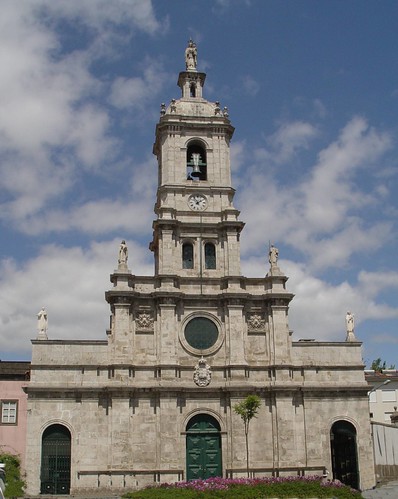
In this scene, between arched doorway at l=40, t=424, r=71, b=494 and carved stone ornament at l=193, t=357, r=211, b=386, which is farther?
carved stone ornament at l=193, t=357, r=211, b=386

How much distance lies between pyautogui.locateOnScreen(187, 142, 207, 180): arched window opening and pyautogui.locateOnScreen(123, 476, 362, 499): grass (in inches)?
887

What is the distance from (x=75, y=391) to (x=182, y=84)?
82.4 feet

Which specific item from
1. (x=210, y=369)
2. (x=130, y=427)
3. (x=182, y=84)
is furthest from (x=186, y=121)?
(x=130, y=427)

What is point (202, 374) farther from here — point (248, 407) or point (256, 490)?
point (256, 490)

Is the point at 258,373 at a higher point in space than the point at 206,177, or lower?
lower

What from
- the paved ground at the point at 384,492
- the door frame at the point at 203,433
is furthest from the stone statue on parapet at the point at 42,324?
the paved ground at the point at 384,492

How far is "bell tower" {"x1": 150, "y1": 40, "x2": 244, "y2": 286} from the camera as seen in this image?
46.8m

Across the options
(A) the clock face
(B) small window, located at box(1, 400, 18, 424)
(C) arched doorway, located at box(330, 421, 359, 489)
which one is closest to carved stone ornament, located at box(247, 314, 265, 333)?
(C) arched doorway, located at box(330, 421, 359, 489)

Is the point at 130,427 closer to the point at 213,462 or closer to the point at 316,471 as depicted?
the point at 213,462

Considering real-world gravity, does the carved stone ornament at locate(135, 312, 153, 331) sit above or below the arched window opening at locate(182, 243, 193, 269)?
below

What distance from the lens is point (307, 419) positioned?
43.8 meters

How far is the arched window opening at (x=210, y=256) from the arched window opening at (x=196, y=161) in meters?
5.51

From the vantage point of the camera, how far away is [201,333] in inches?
1775

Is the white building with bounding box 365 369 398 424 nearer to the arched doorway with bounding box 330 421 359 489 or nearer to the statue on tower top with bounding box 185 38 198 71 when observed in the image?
the arched doorway with bounding box 330 421 359 489
